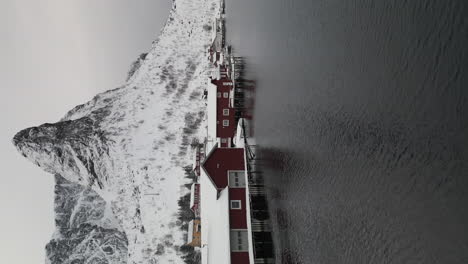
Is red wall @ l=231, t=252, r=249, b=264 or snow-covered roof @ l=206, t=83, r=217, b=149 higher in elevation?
snow-covered roof @ l=206, t=83, r=217, b=149

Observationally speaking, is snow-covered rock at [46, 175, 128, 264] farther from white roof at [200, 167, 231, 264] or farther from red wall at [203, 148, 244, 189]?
red wall at [203, 148, 244, 189]

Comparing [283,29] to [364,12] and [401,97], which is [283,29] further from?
[401,97]

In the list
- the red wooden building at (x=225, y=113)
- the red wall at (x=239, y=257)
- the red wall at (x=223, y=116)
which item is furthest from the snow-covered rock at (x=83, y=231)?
the red wall at (x=239, y=257)

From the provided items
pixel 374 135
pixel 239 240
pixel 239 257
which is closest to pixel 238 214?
pixel 239 240

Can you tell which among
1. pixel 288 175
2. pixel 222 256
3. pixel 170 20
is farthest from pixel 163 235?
pixel 170 20

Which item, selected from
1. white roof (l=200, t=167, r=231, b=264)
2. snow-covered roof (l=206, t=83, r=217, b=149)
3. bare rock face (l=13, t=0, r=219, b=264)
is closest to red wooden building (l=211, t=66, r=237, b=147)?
snow-covered roof (l=206, t=83, r=217, b=149)

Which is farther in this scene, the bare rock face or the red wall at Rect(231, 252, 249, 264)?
the bare rock face

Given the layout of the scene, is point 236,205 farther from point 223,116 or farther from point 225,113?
point 225,113
